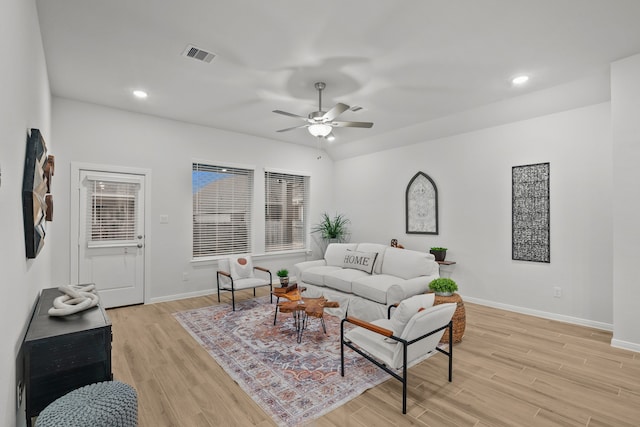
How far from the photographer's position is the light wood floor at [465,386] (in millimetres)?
2166

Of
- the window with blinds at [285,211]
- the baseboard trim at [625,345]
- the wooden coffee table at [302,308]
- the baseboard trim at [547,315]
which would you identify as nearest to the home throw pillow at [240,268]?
the wooden coffee table at [302,308]

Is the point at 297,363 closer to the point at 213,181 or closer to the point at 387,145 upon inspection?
the point at 213,181

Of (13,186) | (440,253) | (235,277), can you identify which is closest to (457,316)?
(440,253)

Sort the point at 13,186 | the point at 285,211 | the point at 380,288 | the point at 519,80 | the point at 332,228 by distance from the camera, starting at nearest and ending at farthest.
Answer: the point at 13,186 < the point at 519,80 < the point at 380,288 < the point at 285,211 < the point at 332,228

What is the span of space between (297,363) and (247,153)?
4310 mm

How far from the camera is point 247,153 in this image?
20.1 ft

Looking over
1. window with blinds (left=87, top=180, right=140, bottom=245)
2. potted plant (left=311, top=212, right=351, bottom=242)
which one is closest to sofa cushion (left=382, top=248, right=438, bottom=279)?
potted plant (left=311, top=212, right=351, bottom=242)

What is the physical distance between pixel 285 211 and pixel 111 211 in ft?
10.6

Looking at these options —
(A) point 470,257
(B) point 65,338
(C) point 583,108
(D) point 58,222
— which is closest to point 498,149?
(C) point 583,108

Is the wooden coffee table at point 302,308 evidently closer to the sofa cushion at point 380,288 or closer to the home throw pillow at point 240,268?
the sofa cushion at point 380,288

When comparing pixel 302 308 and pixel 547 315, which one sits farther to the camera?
pixel 547 315

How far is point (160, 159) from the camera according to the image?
5.11 metres

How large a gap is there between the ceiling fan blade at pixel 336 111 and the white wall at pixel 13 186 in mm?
2452

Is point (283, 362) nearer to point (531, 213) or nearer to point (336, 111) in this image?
point (336, 111)
